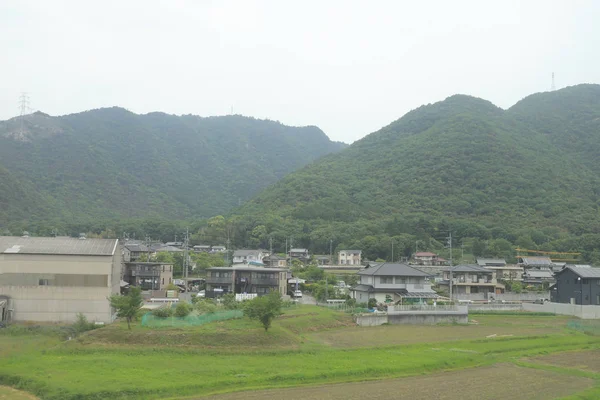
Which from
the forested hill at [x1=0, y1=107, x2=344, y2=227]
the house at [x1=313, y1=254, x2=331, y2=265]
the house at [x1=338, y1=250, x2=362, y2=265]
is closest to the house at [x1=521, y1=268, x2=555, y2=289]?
the house at [x1=338, y1=250, x2=362, y2=265]

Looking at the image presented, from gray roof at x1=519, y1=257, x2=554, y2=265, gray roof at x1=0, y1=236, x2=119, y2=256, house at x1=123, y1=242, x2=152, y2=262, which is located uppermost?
gray roof at x1=0, y1=236, x2=119, y2=256

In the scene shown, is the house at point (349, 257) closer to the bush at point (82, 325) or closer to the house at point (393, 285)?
the house at point (393, 285)

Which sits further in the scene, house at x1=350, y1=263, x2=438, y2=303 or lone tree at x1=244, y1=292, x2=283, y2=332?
house at x1=350, y1=263, x2=438, y2=303

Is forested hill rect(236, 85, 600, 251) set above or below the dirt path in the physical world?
above

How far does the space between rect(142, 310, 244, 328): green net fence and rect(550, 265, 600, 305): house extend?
3021 centimetres

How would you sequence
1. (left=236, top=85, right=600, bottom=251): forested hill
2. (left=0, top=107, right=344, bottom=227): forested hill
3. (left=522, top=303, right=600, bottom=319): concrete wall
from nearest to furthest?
(left=522, top=303, right=600, bottom=319): concrete wall, (left=236, top=85, right=600, bottom=251): forested hill, (left=0, top=107, right=344, bottom=227): forested hill

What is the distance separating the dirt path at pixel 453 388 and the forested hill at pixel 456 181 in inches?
2461

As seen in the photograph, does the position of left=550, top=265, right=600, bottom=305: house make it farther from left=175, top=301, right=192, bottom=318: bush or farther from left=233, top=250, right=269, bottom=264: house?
left=233, top=250, right=269, bottom=264: house

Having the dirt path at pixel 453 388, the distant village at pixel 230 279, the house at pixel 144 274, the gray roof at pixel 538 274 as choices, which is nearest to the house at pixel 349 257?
the distant village at pixel 230 279

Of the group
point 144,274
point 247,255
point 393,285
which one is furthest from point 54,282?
point 247,255

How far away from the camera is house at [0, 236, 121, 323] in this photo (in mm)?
29875

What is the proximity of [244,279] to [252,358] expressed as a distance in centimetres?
2325

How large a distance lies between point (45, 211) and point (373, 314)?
96501 millimetres

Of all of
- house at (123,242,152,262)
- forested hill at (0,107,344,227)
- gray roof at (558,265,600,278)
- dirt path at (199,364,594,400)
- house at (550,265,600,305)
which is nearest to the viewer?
dirt path at (199,364,594,400)
